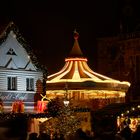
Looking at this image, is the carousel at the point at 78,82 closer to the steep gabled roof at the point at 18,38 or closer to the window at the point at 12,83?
the steep gabled roof at the point at 18,38

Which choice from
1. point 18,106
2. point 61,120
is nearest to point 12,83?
point 18,106

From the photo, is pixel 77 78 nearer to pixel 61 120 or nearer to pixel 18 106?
A: pixel 18 106

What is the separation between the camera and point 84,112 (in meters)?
27.4

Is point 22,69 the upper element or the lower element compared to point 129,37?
lower

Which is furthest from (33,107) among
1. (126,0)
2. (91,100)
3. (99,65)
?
(126,0)

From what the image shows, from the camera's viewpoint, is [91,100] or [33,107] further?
[91,100]

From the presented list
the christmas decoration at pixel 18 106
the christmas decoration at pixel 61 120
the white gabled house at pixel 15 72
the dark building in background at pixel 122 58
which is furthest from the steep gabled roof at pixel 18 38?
the dark building in background at pixel 122 58

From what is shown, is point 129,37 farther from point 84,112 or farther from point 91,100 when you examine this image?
point 84,112

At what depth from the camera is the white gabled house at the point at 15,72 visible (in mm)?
27250

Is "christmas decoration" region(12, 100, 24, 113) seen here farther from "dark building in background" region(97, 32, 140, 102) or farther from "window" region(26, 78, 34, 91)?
"dark building in background" region(97, 32, 140, 102)

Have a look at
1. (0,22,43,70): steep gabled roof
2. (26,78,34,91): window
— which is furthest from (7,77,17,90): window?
(0,22,43,70): steep gabled roof

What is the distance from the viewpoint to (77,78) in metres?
31.1

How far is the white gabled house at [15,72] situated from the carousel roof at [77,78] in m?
2.36

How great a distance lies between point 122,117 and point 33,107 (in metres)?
4.52
